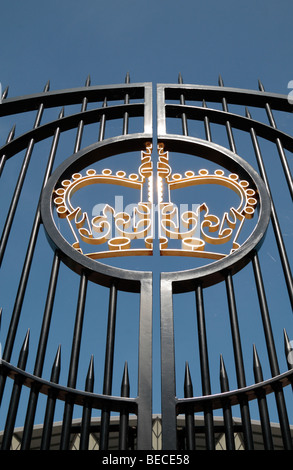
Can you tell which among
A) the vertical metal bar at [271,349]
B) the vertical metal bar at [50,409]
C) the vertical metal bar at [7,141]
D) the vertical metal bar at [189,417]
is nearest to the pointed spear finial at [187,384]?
the vertical metal bar at [189,417]

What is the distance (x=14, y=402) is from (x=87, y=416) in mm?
464

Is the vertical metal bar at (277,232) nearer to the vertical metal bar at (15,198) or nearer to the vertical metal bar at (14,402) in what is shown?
the vertical metal bar at (14,402)

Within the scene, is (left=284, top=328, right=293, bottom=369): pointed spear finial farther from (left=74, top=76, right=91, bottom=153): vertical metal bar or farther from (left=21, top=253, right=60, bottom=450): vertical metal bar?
(left=74, top=76, right=91, bottom=153): vertical metal bar

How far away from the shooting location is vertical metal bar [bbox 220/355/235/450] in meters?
3.07

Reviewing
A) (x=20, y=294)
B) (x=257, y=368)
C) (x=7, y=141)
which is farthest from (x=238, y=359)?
(x=7, y=141)

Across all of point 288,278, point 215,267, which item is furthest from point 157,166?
point 288,278

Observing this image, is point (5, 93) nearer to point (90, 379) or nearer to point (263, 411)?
point (90, 379)

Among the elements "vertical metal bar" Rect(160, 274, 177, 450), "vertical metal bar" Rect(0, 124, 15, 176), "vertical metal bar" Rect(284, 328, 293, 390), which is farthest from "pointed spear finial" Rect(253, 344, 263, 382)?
"vertical metal bar" Rect(0, 124, 15, 176)

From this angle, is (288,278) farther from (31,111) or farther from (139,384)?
(31,111)

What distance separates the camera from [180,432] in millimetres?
3795

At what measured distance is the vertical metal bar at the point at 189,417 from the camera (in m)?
3.12

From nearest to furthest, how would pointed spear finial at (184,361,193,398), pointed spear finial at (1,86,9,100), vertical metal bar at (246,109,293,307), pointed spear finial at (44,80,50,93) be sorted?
1. pointed spear finial at (184,361,193,398)
2. vertical metal bar at (246,109,293,307)
3. pointed spear finial at (1,86,9,100)
4. pointed spear finial at (44,80,50,93)

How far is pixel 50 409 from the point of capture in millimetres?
3219

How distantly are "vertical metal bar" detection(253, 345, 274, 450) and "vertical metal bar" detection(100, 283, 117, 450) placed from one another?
94 centimetres
